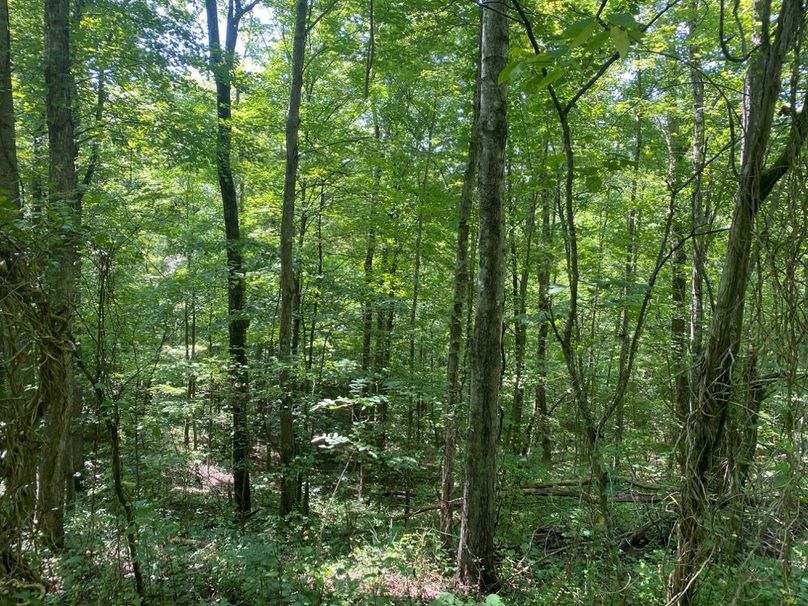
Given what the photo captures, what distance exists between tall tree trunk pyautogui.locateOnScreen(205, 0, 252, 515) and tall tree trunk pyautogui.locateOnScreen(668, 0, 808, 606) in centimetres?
643

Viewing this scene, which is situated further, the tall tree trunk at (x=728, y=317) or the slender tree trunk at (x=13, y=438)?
the slender tree trunk at (x=13, y=438)

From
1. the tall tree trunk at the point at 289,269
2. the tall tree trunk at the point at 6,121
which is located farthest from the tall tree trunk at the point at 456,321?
the tall tree trunk at the point at 6,121

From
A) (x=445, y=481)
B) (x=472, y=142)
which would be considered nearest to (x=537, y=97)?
(x=472, y=142)

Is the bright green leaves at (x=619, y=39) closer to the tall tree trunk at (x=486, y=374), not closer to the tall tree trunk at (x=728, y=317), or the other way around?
the tall tree trunk at (x=728, y=317)

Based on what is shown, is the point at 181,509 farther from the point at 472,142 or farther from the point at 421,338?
the point at 472,142

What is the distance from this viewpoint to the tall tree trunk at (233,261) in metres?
8.20

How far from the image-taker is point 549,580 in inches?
169

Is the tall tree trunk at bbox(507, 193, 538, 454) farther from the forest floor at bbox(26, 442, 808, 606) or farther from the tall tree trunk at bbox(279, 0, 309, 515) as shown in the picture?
the tall tree trunk at bbox(279, 0, 309, 515)

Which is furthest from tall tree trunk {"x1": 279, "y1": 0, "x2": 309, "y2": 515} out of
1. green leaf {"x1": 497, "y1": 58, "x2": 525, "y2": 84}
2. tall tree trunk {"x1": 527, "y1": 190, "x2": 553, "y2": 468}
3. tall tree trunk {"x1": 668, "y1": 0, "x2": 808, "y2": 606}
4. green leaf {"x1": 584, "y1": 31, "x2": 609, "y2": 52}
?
green leaf {"x1": 584, "y1": 31, "x2": 609, "y2": 52}

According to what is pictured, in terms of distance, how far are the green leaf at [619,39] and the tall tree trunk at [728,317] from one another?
136cm

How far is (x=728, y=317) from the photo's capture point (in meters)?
2.04

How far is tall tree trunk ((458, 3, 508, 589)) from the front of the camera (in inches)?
156

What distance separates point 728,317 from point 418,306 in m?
8.74

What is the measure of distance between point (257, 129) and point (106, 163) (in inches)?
135
